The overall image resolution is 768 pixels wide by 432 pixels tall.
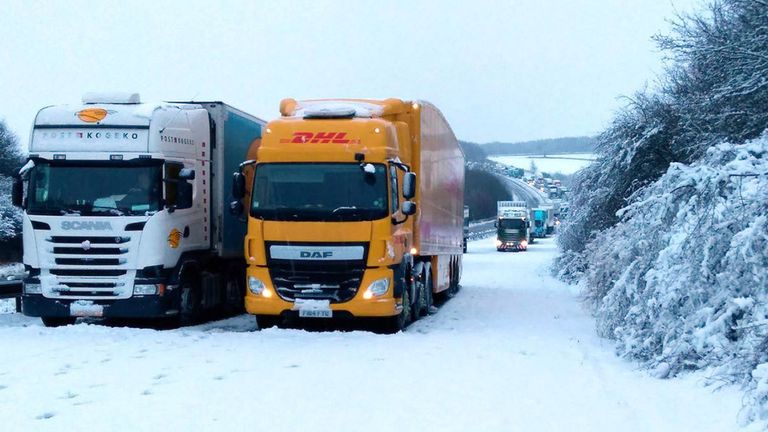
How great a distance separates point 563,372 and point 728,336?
1.85 meters

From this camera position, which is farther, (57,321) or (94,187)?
(57,321)

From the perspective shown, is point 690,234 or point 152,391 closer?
point 152,391

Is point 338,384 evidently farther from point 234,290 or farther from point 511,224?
point 511,224

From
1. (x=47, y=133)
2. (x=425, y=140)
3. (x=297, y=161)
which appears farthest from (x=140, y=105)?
(x=425, y=140)

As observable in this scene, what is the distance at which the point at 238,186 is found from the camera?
1280 cm

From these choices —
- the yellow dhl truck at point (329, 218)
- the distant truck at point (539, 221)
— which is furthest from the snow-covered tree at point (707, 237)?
the distant truck at point (539, 221)

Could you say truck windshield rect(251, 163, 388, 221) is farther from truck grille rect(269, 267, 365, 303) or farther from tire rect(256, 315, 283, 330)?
tire rect(256, 315, 283, 330)

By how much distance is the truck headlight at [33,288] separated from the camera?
1279 centimetres

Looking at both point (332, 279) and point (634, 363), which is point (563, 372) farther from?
point (332, 279)

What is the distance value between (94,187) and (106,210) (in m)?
0.49

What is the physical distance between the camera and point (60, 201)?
12844mm

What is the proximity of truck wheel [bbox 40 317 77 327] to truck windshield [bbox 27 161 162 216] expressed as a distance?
6.32 feet

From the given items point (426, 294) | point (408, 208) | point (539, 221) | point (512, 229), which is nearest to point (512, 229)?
point (512, 229)

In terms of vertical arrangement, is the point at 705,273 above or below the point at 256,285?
above
